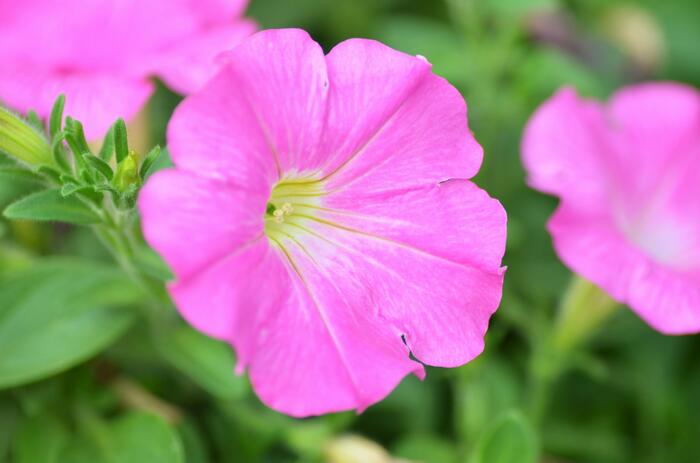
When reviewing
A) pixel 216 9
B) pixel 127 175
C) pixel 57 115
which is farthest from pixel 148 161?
pixel 216 9

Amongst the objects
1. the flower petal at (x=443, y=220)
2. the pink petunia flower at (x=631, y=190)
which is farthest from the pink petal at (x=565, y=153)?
the flower petal at (x=443, y=220)

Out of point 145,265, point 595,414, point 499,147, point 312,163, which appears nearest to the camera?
point 312,163

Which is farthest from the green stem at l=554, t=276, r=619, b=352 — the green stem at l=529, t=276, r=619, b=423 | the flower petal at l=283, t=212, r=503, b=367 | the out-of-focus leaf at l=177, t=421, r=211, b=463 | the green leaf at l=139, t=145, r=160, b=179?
the green leaf at l=139, t=145, r=160, b=179

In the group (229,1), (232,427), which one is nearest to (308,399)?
(232,427)

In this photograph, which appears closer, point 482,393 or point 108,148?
point 108,148

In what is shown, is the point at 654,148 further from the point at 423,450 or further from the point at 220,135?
the point at 220,135

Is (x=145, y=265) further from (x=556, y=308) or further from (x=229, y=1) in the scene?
(x=556, y=308)
